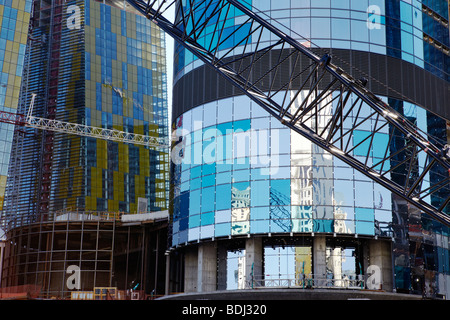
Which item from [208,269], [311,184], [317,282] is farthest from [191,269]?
[311,184]

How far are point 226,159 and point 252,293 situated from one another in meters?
12.9

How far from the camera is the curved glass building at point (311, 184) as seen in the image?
61656mm

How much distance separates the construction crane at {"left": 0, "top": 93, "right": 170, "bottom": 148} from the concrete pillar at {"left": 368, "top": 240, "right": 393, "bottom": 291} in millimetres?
97867

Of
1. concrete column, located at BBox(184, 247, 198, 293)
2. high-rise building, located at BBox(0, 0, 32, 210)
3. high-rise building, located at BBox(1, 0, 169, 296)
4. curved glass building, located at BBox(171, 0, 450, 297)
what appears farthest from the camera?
high-rise building, located at BBox(1, 0, 169, 296)

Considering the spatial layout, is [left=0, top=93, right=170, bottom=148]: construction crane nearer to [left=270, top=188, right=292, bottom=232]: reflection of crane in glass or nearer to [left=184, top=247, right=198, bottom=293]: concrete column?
[left=184, top=247, right=198, bottom=293]: concrete column

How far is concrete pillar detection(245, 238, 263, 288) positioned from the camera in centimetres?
6319

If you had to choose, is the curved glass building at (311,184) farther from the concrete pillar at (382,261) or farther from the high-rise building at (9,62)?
the high-rise building at (9,62)

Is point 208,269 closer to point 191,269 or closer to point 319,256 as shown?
point 191,269

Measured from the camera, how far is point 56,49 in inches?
6580

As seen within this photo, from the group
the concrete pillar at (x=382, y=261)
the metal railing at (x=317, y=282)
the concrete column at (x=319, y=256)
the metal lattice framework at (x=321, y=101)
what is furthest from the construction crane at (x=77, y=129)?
the concrete pillar at (x=382, y=261)

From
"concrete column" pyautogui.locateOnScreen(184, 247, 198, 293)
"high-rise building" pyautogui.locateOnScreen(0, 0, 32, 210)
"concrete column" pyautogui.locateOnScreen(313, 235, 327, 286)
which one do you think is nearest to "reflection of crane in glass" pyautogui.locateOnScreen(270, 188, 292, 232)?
"concrete column" pyautogui.locateOnScreen(313, 235, 327, 286)

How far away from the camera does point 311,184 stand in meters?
61.8

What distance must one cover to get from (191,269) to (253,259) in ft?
31.6
